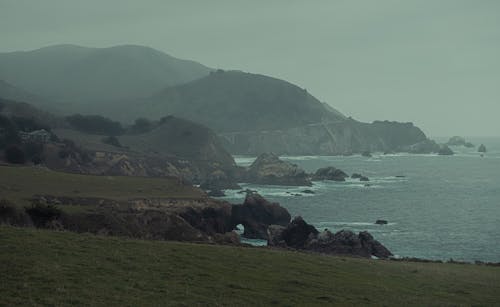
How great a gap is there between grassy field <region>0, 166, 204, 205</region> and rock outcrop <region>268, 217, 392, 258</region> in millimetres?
25883

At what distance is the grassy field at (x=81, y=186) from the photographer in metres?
84.9

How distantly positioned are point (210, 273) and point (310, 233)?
189 ft

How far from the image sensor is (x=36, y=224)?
52.0 meters

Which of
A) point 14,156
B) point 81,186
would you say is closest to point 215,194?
point 14,156

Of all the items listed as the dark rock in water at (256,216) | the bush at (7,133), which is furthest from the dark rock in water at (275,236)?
the bush at (7,133)

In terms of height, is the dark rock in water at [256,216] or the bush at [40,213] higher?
the bush at [40,213]

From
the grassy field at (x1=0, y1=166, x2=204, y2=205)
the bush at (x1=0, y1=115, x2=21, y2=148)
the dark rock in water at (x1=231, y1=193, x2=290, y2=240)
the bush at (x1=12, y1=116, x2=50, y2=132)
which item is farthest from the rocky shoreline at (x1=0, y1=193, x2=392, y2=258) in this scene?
the bush at (x1=12, y1=116, x2=50, y2=132)

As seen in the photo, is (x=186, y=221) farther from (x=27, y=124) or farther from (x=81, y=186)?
(x=27, y=124)

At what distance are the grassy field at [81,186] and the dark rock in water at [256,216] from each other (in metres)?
8.44

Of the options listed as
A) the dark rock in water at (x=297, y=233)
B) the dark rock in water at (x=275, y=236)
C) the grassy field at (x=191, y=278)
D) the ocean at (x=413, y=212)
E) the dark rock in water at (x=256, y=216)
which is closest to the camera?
the grassy field at (x=191, y=278)

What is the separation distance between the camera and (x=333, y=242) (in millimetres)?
72625

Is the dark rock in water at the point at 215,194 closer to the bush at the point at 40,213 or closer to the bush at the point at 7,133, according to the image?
the bush at the point at 7,133

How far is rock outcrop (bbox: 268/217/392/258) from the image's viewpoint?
6988 cm

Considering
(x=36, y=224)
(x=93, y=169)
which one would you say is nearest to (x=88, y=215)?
(x=36, y=224)
